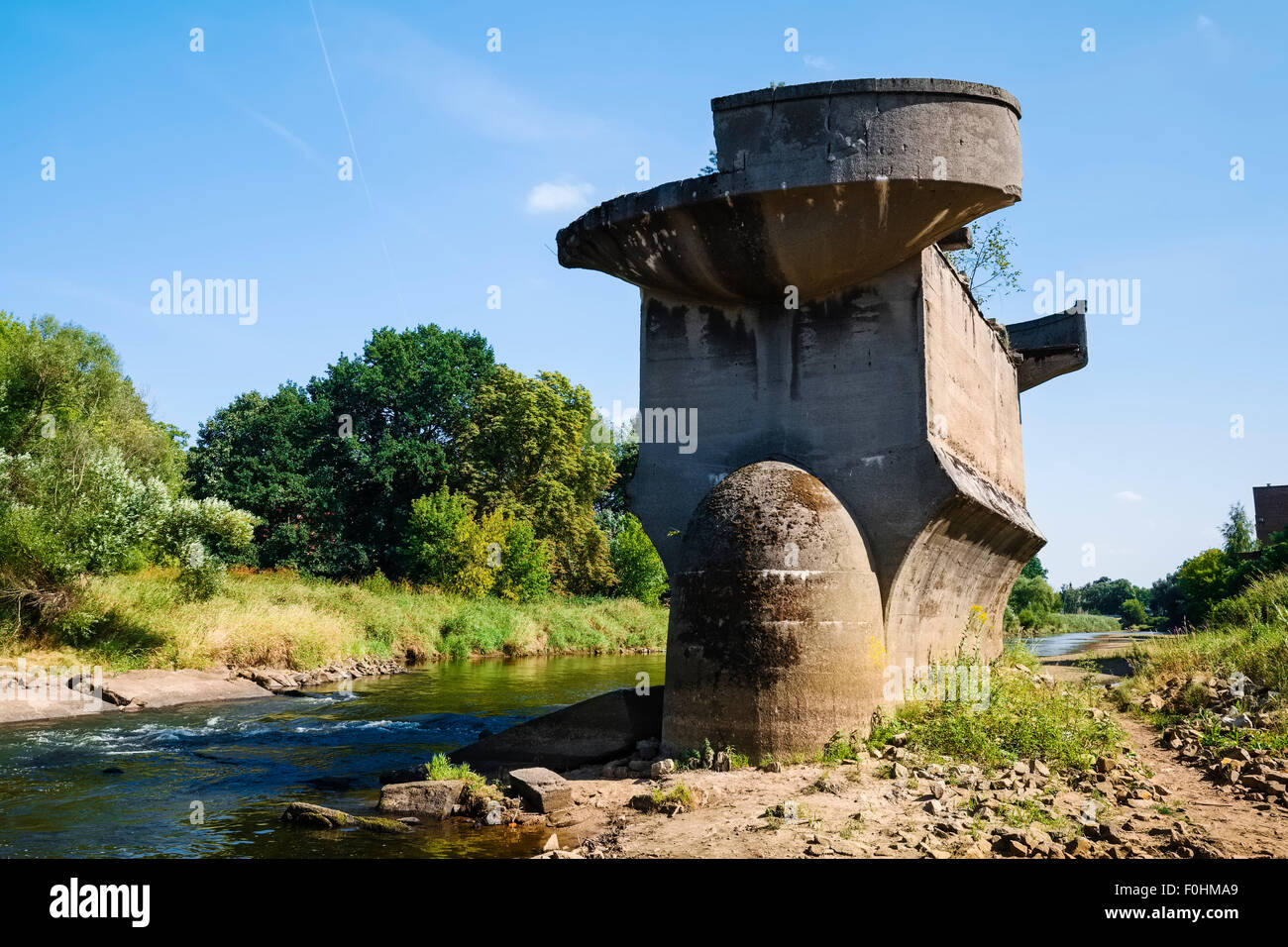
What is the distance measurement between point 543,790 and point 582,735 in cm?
200

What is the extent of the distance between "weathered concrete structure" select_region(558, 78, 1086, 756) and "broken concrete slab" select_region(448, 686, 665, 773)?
3.95 ft

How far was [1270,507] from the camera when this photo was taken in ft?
184

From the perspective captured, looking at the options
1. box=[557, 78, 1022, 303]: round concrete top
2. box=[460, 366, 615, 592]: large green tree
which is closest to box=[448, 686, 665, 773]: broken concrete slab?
box=[557, 78, 1022, 303]: round concrete top

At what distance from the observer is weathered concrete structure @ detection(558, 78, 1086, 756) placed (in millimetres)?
8836

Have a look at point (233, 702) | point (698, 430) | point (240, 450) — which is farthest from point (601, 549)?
point (698, 430)

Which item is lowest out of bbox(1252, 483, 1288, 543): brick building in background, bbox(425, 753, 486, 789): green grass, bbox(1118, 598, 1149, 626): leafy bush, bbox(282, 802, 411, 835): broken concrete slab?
bbox(1118, 598, 1149, 626): leafy bush

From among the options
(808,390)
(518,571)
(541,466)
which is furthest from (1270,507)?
(808,390)

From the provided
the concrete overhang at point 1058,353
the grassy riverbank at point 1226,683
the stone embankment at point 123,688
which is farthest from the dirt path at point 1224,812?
the stone embankment at point 123,688

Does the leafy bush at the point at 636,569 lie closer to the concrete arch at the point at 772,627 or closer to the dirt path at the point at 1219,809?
the dirt path at the point at 1219,809

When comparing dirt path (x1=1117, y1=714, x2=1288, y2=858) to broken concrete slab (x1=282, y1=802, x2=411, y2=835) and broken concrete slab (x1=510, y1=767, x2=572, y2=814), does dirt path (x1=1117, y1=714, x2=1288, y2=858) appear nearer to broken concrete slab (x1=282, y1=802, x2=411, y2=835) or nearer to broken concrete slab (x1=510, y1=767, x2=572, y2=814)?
broken concrete slab (x1=510, y1=767, x2=572, y2=814)

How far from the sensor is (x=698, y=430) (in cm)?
1077
